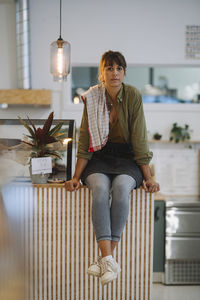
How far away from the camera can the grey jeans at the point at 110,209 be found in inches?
74.5

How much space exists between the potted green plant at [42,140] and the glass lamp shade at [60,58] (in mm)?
880

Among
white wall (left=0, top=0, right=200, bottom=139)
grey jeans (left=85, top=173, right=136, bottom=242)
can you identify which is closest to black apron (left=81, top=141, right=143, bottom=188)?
grey jeans (left=85, top=173, right=136, bottom=242)

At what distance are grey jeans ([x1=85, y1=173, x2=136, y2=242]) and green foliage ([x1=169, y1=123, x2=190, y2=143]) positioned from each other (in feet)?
7.38

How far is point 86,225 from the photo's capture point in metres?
2.21

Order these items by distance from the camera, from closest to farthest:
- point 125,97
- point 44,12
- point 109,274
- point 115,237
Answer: point 109,274
point 115,237
point 125,97
point 44,12

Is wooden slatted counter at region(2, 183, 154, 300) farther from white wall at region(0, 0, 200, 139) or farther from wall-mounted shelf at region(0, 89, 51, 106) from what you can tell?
white wall at region(0, 0, 200, 139)

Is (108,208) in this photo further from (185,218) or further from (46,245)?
(185,218)

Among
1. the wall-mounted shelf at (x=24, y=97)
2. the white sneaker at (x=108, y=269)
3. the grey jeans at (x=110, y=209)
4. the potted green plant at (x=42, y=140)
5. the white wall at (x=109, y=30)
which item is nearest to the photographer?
the white sneaker at (x=108, y=269)

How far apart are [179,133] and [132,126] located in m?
2.10

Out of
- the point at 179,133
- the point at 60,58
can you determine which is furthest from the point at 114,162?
the point at 179,133

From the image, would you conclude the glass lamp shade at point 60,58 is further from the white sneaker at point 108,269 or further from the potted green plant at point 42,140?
the white sneaker at point 108,269

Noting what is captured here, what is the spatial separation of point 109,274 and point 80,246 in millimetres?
474

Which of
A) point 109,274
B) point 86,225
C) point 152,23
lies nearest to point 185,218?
point 86,225

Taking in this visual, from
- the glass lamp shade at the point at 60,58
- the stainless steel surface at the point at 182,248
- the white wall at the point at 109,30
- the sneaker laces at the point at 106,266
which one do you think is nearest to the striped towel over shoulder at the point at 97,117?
the sneaker laces at the point at 106,266
